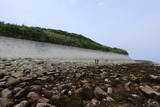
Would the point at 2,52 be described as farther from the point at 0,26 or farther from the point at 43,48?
the point at 43,48

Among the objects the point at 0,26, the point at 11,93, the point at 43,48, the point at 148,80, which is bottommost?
the point at 11,93

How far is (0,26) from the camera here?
7449 mm

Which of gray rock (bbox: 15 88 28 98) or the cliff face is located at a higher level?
the cliff face

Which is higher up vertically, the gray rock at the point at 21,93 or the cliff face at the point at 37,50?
the cliff face at the point at 37,50

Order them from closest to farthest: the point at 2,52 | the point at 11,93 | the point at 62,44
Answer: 1. the point at 11,93
2. the point at 2,52
3. the point at 62,44

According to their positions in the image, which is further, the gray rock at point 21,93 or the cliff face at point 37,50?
the cliff face at point 37,50

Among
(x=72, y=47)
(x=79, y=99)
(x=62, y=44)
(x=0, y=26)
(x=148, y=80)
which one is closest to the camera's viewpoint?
(x=79, y=99)

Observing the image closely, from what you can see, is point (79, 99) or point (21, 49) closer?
point (79, 99)

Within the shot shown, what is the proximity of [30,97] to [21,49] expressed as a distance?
7083mm

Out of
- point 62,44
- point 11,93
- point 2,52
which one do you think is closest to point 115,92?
point 11,93

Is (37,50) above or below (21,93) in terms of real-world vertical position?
above

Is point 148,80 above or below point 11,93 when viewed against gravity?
above

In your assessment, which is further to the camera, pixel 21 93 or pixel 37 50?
pixel 37 50

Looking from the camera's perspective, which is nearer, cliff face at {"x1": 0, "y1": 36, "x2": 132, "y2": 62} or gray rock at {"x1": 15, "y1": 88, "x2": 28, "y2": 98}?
gray rock at {"x1": 15, "y1": 88, "x2": 28, "y2": 98}
